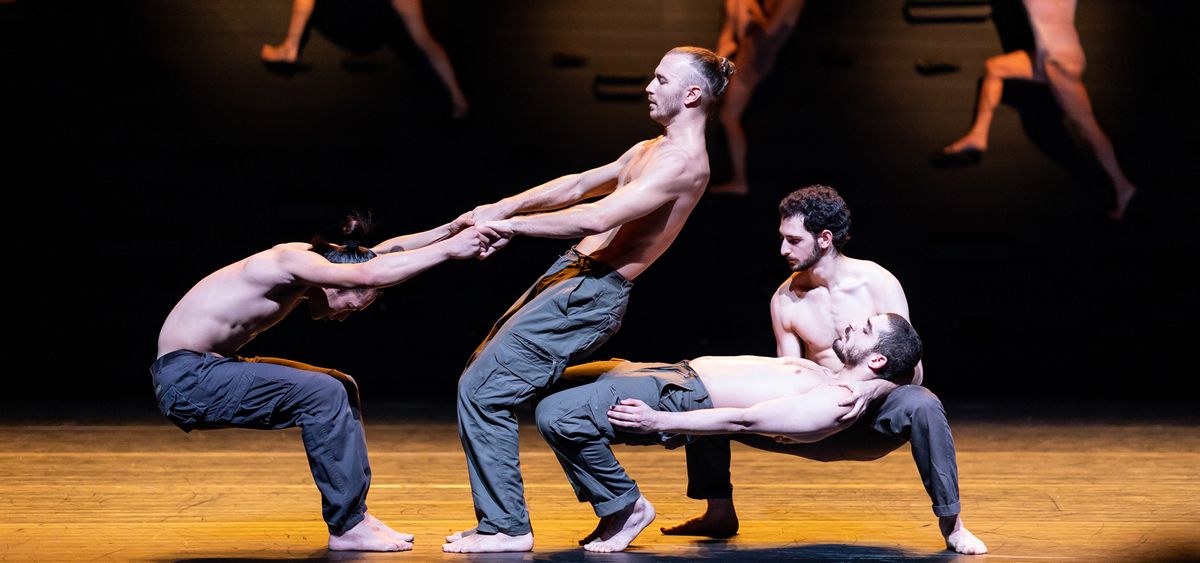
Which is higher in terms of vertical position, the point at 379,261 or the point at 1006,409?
the point at 379,261

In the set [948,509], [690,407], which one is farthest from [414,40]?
[948,509]

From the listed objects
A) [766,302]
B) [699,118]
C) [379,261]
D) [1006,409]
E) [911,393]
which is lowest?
[1006,409]

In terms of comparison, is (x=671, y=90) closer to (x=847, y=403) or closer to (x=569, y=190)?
(x=569, y=190)

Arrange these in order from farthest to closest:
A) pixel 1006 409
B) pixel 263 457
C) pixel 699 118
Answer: pixel 1006 409
pixel 263 457
pixel 699 118

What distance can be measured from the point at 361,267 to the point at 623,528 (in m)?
0.94

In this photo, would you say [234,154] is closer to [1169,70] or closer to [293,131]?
[293,131]

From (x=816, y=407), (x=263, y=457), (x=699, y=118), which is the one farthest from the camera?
(x=263, y=457)

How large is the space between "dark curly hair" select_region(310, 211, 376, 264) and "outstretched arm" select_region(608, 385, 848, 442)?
829 mm

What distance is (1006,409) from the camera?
598 cm

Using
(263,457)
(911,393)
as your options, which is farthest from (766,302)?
(911,393)

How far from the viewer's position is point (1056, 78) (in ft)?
19.8

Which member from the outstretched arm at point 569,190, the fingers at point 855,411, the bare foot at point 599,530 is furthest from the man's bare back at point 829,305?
the bare foot at point 599,530

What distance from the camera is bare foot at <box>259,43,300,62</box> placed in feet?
19.9

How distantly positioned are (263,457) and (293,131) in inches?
80.3
